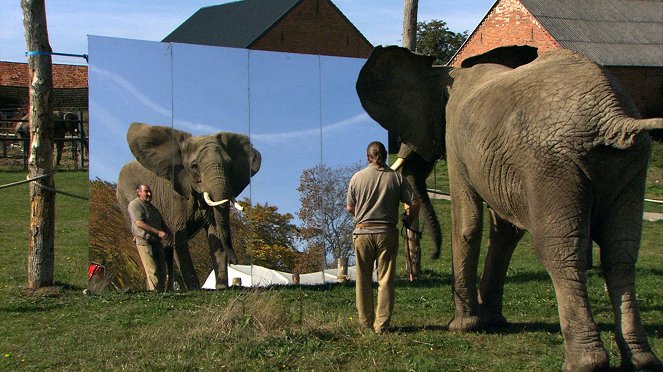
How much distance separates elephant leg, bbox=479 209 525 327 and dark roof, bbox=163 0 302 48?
37650 millimetres

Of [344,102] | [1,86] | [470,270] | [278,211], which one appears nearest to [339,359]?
[470,270]

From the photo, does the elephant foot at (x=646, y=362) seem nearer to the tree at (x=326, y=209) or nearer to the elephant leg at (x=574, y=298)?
the elephant leg at (x=574, y=298)

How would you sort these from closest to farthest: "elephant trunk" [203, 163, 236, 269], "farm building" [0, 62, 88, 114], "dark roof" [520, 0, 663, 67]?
"dark roof" [520, 0, 663, 67] < "elephant trunk" [203, 163, 236, 269] < "farm building" [0, 62, 88, 114]

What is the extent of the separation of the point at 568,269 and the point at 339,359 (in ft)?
7.26

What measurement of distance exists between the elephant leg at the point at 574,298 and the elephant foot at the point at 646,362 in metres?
0.22

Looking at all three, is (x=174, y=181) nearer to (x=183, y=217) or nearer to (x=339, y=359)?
(x=183, y=217)

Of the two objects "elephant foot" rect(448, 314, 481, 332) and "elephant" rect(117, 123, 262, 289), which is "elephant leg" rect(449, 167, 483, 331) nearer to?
"elephant foot" rect(448, 314, 481, 332)

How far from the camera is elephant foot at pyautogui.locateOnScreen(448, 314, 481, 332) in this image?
10250 millimetres

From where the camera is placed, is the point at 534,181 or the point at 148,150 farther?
the point at 148,150

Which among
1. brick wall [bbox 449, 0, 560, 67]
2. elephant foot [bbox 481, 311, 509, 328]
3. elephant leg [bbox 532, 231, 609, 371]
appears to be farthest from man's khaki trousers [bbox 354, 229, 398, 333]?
brick wall [bbox 449, 0, 560, 67]

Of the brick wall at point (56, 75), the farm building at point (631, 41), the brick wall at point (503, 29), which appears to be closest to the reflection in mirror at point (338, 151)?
the farm building at point (631, 41)

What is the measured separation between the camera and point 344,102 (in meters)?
13.5

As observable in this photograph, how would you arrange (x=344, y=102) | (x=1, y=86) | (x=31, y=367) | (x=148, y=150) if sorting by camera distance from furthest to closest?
(x=1, y=86) < (x=344, y=102) < (x=148, y=150) < (x=31, y=367)

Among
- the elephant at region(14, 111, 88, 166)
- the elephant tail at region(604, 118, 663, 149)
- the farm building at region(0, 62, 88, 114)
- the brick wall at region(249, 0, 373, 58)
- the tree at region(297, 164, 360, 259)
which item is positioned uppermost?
the brick wall at region(249, 0, 373, 58)
